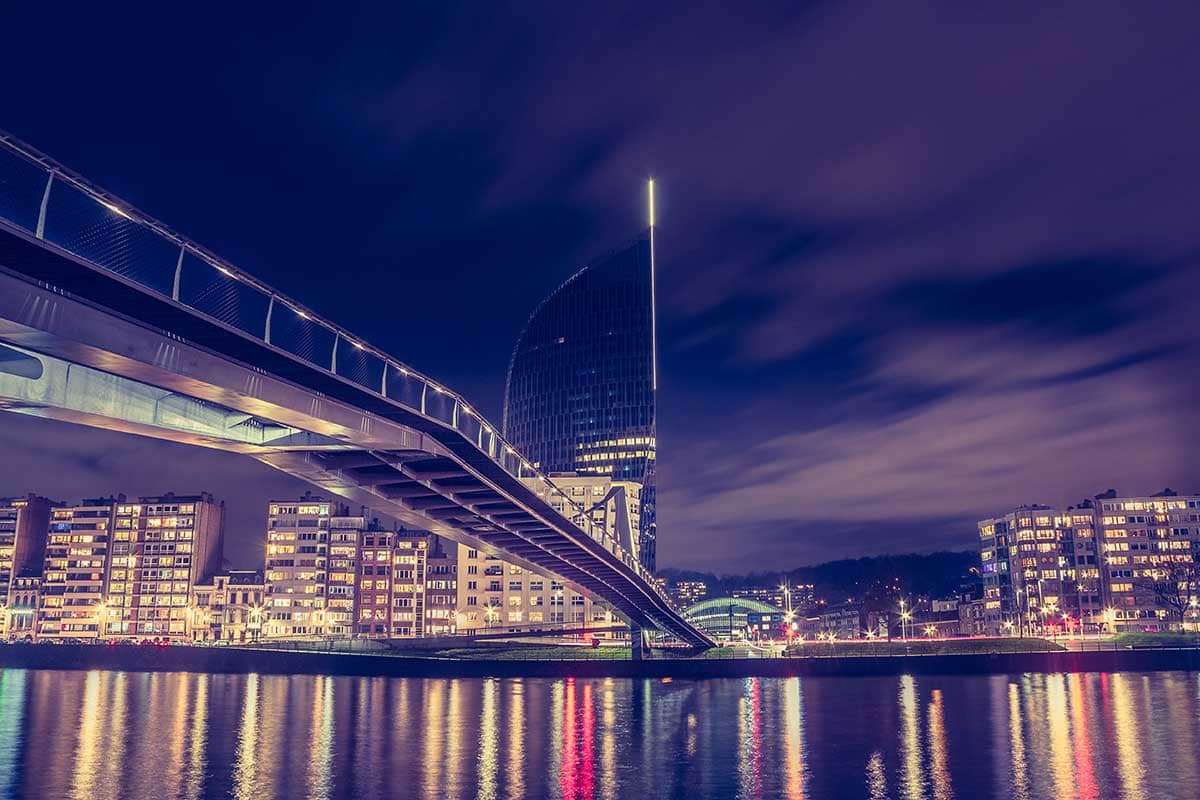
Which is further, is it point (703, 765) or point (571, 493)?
point (571, 493)

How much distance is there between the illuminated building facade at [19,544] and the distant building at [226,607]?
33.6 m

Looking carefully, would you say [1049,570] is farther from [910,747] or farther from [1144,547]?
[910,747]

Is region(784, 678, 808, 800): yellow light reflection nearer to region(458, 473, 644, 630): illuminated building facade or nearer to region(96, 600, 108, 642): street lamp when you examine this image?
region(458, 473, 644, 630): illuminated building facade

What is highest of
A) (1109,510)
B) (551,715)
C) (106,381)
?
(1109,510)

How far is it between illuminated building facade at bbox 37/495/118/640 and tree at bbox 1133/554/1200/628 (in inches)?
6969

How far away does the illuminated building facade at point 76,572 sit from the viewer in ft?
567

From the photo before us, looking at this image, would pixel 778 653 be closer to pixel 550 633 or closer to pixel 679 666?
pixel 679 666

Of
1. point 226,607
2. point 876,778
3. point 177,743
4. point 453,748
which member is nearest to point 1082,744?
point 876,778

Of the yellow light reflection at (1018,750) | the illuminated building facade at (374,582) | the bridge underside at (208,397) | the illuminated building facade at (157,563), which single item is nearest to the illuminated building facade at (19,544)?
the illuminated building facade at (157,563)

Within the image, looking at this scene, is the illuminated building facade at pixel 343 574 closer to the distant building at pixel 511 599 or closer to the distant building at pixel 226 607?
the distant building at pixel 226 607

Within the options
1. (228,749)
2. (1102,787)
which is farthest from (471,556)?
(1102,787)

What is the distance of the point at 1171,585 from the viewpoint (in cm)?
14850

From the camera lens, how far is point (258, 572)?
176625 millimetres

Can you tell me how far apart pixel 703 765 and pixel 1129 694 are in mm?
44467
